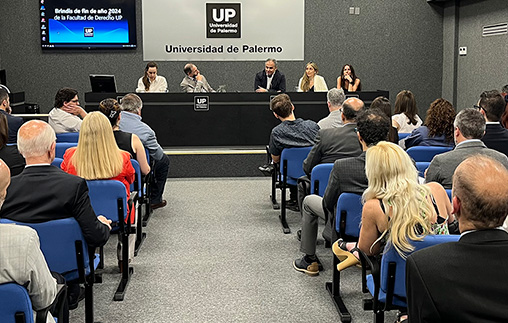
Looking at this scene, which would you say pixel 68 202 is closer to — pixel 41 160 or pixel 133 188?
pixel 41 160

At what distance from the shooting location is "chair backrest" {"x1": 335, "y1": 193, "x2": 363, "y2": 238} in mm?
3668

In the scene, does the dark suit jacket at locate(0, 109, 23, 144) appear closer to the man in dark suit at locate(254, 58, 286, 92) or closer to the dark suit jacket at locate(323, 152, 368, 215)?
the dark suit jacket at locate(323, 152, 368, 215)

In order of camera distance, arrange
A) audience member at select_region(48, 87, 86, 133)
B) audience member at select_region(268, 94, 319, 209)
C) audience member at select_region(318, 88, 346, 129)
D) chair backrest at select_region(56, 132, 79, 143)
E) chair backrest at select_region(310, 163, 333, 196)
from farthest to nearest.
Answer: audience member at select_region(48, 87, 86, 133) < chair backrest at select_region(56, 132, 79, 143) < audience member at select_region(318, 88, 346, 129) < audience member at select_region(268, 94, 319, 209) < chair backrest at select_region(310, 163, 333, 196)

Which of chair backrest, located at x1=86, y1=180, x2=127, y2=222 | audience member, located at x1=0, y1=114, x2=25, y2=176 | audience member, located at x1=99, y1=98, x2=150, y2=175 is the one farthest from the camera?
audience member, located at x1=99, y1=98, x2=150, y2=175

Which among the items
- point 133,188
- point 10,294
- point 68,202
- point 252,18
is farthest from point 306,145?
point 252,18

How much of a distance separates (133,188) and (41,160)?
1968 millimetres

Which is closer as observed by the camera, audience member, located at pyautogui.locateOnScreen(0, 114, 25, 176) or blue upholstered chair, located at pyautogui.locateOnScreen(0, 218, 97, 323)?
blue upholstered chair, located at pyautogui.locateOnScreen(0, 218, 97, 323)

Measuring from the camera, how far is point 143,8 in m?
11.0

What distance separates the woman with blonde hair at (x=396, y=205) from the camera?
2766 millimetres

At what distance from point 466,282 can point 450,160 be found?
86.8 inches

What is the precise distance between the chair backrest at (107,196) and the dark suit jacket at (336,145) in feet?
5.45

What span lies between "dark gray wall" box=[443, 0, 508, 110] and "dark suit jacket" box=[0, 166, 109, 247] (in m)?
7.94

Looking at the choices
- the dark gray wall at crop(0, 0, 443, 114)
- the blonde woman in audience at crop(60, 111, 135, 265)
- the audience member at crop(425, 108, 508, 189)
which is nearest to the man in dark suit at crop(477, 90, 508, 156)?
the audience member at crop(425, 108, 508, 189)

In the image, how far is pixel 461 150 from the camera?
3.79m
